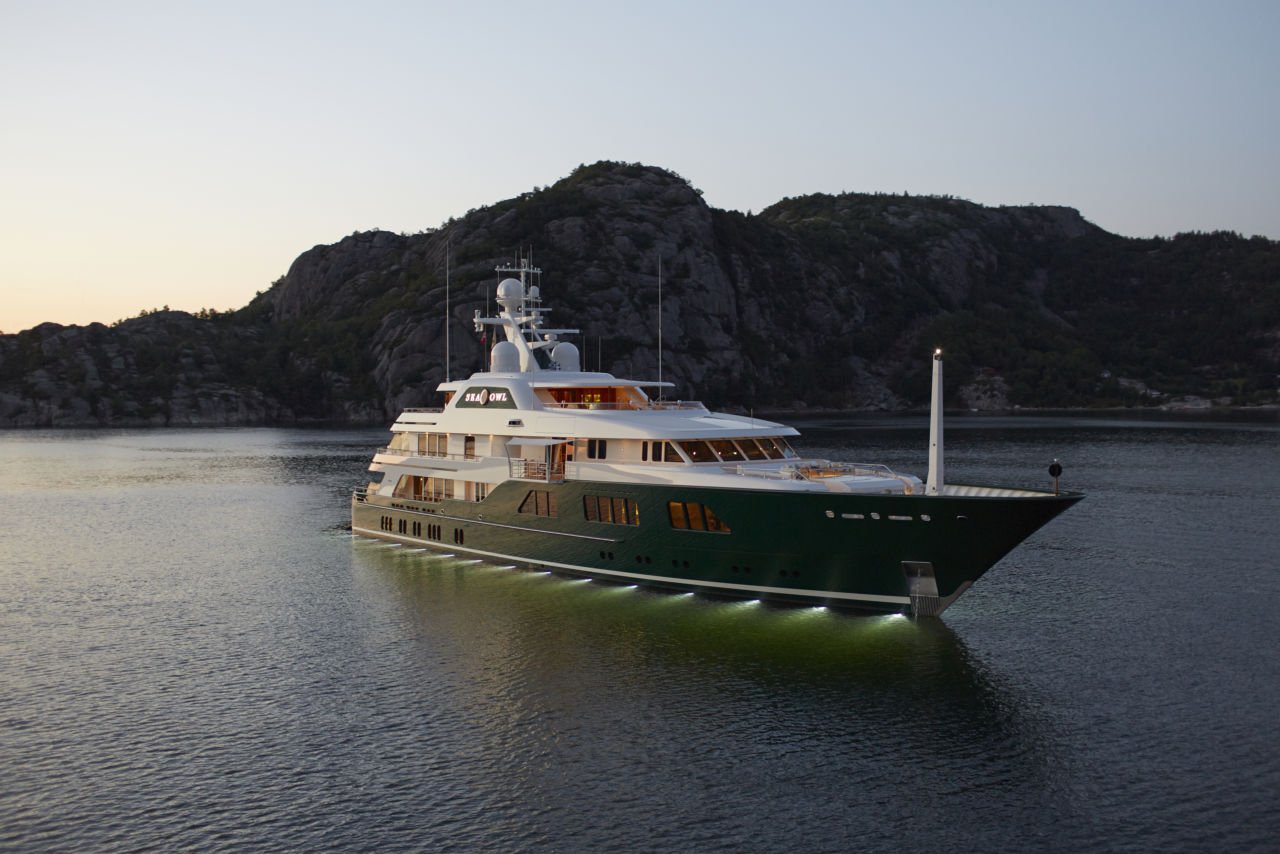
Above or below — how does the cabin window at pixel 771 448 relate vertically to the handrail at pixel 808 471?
above

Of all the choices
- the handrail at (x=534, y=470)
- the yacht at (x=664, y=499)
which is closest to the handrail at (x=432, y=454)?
the yacht at (x=664, y=499)

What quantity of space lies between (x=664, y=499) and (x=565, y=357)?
1346cm

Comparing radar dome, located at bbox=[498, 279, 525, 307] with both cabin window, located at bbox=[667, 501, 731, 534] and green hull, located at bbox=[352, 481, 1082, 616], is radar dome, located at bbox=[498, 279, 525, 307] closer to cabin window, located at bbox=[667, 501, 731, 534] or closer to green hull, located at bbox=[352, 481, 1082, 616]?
green hull, located at bbox=[352, 481, 1082, 616]

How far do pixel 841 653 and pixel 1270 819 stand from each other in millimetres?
11107

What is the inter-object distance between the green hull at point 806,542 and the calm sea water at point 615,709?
1029mm

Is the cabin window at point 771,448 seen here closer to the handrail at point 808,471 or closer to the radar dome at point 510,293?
the handrail at point 808,471

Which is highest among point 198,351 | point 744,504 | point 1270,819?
point 198,351

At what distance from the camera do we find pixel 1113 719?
2291 centimetres

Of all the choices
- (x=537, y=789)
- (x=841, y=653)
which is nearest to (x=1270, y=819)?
(x=841, y=653)

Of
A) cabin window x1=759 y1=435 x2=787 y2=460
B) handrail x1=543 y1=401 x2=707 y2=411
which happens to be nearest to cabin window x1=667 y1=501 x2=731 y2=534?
cabin window x1=759 y1=435 x2=787 y2=460

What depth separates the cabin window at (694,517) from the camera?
31828 mm

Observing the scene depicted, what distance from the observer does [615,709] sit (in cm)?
2364

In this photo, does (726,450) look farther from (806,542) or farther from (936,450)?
(936,450)

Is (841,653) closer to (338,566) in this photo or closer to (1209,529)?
(338,566)
